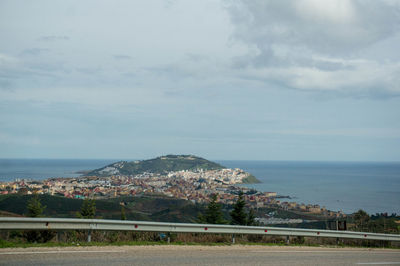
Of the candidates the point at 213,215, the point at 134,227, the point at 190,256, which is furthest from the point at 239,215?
the point at 190,256

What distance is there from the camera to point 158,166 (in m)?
152

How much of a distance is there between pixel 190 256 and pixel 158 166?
144833 millimetres

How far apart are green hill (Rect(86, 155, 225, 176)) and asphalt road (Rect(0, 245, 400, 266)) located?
11994cm

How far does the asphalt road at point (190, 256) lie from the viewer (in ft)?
25.5

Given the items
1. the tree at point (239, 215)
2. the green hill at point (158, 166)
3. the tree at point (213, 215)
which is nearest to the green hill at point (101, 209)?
the tree at point (213, 215)

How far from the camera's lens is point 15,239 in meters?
9.68

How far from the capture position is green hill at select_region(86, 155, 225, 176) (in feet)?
445

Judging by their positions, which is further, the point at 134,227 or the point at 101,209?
the point at 101,209

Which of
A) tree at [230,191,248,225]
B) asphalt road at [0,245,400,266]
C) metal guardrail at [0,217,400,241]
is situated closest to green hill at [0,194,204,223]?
tree at [230,191,248,225]

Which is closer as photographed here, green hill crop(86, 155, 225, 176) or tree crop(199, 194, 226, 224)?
tree crop(199, 194, 226, 224)

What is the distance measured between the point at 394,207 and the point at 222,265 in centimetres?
7889

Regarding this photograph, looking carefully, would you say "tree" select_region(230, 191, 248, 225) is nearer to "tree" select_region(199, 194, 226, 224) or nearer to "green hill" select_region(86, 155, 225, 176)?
"tree" select_region(199, 194, 226, 224)

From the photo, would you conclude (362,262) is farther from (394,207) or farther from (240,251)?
(394,207)

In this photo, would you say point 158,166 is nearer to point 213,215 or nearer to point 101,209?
point 101,209
